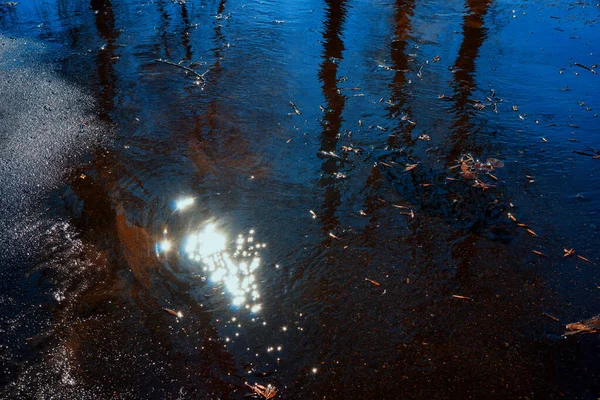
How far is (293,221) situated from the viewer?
367 centimetres

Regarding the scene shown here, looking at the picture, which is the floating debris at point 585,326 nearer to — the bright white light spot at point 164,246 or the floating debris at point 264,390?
the floating debris at point 264,390

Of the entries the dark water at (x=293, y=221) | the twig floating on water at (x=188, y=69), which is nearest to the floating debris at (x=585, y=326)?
the dark water at (x=293, y=221)

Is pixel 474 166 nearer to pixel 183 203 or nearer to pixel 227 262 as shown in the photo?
pixel 227 262

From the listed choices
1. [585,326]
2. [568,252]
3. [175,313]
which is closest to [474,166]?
[568,252]

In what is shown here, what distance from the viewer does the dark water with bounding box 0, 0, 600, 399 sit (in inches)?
102

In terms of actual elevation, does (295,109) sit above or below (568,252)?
above

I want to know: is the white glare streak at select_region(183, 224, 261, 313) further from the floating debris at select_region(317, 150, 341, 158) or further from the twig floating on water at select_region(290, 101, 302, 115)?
the twig floating on water at select_region(290, 101, 302, 115)

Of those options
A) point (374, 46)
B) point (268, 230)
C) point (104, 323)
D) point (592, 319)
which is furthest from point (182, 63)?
point (592, 319)

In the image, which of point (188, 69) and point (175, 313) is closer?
point (175, 313)

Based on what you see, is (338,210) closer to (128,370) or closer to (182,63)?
(128,370)

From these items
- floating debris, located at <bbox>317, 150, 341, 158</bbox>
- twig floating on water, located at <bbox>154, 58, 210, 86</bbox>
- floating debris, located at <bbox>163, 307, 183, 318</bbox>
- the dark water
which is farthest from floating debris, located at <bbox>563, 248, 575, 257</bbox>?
twig floating on water, located at <bbox>154, 58, 210, 86</bbox>

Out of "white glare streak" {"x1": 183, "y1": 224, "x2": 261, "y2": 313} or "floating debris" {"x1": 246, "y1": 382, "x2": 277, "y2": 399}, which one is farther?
"white glare streak" {"x1": 183, "y1": 224, "x2": 261, "y2": 313}

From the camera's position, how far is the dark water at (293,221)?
260 cm

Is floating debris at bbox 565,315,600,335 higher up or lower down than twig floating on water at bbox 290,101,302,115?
lower down
